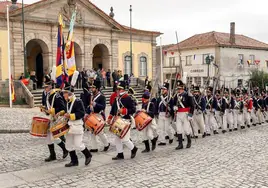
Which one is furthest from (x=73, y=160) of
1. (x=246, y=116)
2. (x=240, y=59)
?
(x=240, y=59)

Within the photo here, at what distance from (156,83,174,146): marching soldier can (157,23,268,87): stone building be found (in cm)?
3112

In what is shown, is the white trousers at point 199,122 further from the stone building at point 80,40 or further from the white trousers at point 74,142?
the stone building at point 80,40

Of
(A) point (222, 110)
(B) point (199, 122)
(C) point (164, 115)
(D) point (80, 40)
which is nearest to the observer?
(C) point (164, 115)

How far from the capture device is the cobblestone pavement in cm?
625

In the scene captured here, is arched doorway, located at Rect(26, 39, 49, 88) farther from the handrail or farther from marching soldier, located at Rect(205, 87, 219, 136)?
marching soldier, located at Rect(205, 87, 219, 136)

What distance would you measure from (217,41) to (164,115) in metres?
33.4

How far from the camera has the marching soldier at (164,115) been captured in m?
10.1

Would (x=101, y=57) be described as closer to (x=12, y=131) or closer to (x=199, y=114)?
(x=12, y=131)

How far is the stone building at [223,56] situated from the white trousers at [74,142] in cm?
3472

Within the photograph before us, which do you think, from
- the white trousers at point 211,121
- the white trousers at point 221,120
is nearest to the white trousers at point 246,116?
the white trousers at point 221,120

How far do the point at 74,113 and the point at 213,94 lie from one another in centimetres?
735

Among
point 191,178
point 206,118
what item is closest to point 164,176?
point 191,178

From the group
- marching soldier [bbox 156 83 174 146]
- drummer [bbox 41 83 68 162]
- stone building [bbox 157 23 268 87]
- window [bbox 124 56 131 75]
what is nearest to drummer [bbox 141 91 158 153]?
marching soldier [bbox 156 83 174 146]

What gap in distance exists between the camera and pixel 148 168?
7262mm
